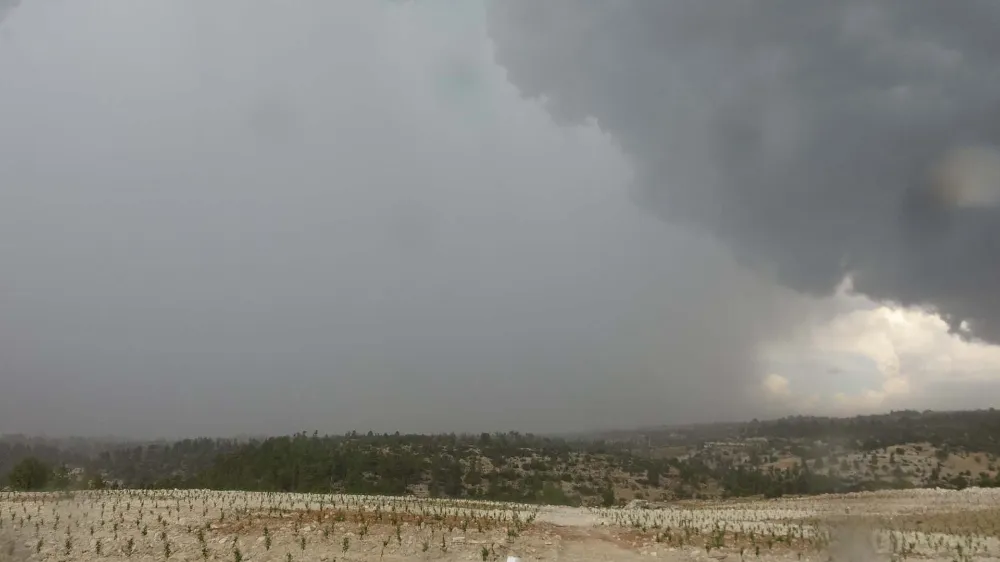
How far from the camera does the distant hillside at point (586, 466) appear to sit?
191 feet

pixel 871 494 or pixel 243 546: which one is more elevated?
pixel 243 546

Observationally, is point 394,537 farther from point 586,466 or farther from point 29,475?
point 586,466

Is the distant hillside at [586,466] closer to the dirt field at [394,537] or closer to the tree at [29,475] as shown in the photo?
the tree at [29,475]

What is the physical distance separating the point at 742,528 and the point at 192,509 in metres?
21.8

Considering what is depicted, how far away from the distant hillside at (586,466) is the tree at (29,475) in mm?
3172

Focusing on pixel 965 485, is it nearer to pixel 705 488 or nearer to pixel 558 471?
pixel 705 488

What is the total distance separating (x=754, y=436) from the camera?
129 meters

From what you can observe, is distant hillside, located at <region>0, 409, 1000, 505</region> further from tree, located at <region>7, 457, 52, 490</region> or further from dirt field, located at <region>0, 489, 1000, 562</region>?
dirt field, located at <region>0, 489, 1000, 562</region>

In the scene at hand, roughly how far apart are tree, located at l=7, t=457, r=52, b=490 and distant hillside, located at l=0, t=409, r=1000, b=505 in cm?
317

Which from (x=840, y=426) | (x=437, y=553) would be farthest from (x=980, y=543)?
(x=840, y=426)

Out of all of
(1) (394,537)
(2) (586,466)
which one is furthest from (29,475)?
(2) (586,466)

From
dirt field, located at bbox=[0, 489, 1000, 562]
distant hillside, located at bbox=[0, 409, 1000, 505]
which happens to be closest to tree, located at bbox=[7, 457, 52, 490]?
distant hillside, located at bbox=[0, 409, 1000, 505]

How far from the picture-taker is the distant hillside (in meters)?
58.1

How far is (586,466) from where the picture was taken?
78.4 m
